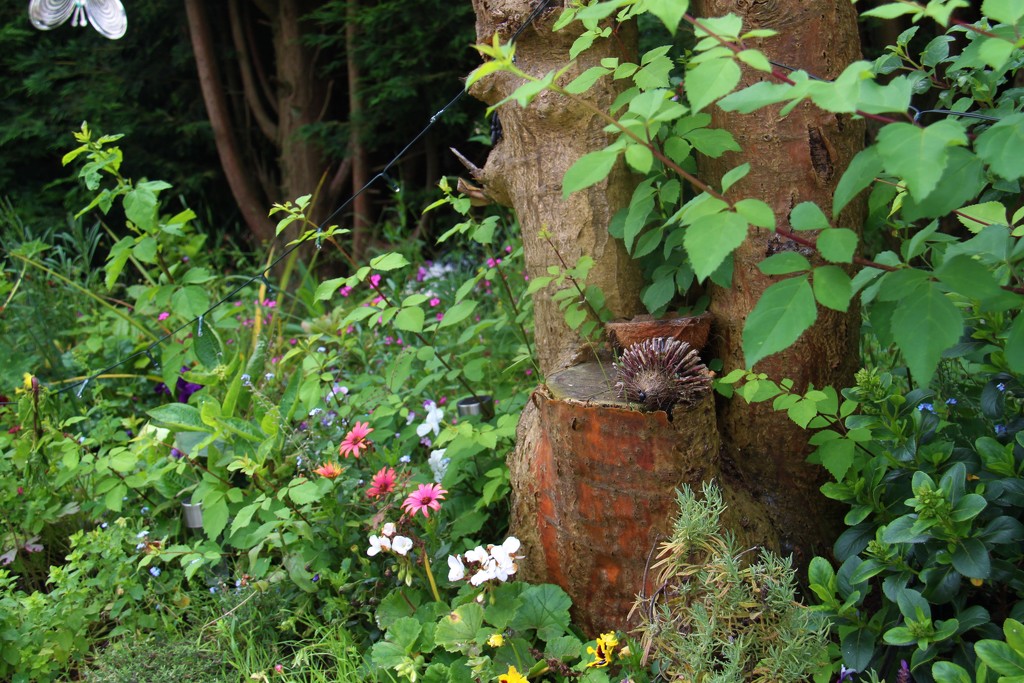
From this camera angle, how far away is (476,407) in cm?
256

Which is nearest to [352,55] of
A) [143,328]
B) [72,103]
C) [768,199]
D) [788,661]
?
[72,103]

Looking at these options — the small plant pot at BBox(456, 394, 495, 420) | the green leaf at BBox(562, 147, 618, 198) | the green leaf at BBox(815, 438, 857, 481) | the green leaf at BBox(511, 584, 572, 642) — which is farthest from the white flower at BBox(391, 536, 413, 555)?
the green leaf at BBox(562, 147, 618, 198)

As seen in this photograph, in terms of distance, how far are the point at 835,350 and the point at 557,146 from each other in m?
0.81

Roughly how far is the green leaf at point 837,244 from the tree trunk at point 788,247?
0.55 m

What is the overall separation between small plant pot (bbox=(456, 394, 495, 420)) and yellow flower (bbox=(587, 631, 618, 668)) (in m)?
0.97

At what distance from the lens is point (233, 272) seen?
18.3 feet

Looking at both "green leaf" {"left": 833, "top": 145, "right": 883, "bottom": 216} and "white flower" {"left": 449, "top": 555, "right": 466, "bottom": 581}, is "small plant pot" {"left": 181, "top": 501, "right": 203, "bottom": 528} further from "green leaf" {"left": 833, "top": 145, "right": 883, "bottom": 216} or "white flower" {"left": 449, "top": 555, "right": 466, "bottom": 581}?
"green leaf" {"left": 833, "top": 145, "right": 883, "bottom": 216}

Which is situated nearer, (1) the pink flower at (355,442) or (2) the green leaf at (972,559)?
(2) the green leaf at (972,559)

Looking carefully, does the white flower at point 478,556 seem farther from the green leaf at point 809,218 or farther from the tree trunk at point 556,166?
the green leaf at point 809,218

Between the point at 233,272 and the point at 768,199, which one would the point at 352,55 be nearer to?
the point at 233,272

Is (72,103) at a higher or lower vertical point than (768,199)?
higher

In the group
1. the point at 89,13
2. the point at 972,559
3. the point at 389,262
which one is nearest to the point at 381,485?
the point at 389,262

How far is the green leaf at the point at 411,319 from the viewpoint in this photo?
2.12 metres

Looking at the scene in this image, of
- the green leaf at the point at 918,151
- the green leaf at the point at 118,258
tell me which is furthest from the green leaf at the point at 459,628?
the green leaf at the point at 118,258
